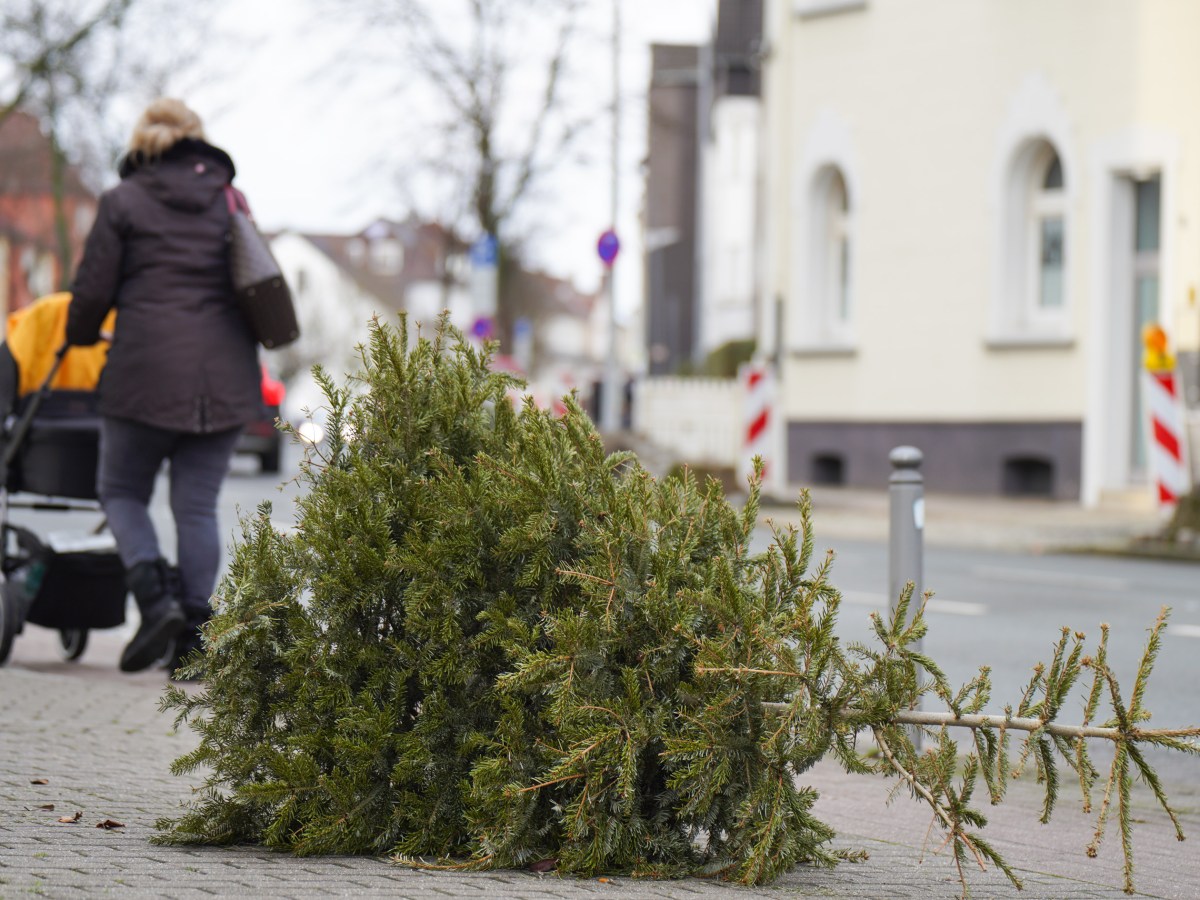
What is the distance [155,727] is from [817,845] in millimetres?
2744

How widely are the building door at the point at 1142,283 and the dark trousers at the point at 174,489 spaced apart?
14627 mm

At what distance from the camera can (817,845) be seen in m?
3.90

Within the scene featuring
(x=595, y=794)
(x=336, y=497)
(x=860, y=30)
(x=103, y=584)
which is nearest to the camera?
(x=595, y=794)

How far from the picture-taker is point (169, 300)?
666 centimetres

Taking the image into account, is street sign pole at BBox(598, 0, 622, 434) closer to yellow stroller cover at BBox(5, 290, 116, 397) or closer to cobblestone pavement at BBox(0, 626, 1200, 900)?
yellow stroller cover at BBox(5, 290, 116, 397)

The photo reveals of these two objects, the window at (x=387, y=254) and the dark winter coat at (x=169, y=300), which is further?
the window at (x=387, y=254)

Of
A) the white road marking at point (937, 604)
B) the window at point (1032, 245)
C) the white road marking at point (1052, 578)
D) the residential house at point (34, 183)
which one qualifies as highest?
the residential house at point (34, 183)

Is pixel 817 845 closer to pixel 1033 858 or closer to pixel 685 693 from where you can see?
pixel 685 693

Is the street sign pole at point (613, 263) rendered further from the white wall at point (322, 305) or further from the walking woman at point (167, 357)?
the white wall at point (322, 305)

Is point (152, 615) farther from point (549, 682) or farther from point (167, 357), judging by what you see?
point (549, 682)

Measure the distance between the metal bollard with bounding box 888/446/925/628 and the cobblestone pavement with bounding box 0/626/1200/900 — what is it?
2.29ft

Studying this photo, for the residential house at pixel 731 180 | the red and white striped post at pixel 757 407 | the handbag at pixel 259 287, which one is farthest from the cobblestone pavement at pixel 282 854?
the residential house at pixel 731 180

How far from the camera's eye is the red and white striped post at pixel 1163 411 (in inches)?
590

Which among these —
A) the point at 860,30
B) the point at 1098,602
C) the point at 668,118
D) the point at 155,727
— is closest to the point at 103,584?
the point at 155,727
